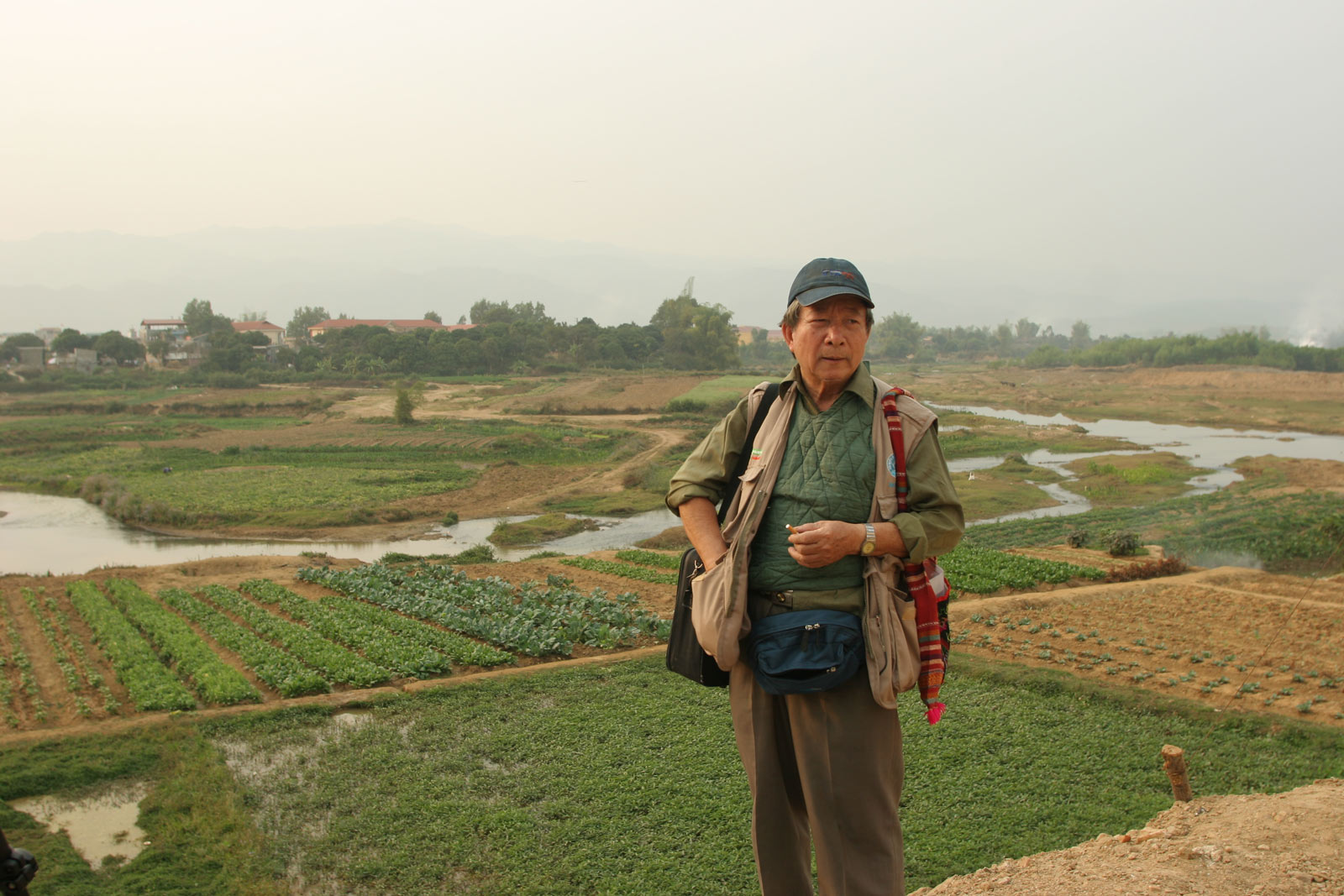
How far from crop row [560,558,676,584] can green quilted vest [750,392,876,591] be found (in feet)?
41.7

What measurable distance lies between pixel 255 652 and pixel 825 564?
412 inches

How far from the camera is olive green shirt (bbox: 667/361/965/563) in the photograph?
2.45m

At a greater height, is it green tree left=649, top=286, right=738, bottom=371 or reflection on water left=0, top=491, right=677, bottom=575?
green tree left=649, top=286, right=738, bottom=371

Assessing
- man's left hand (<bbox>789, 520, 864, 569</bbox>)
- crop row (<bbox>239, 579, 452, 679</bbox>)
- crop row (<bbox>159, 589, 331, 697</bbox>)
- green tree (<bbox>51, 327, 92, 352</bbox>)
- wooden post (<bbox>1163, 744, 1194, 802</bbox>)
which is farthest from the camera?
green tree (<bbox>51, 327, 92, 352</bbox>)

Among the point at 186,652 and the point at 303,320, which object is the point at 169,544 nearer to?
the point at 186,652

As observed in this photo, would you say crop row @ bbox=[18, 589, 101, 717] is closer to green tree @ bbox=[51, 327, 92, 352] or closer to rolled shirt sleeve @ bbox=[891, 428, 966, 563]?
rolled shirt sleeve @ bbox=[891, 428, 966, 563]

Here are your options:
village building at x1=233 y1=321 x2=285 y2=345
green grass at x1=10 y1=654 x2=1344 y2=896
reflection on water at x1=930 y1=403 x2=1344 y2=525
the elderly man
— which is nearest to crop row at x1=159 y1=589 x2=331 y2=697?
green grass at x1=10 y1=654 x2=1344 y2=896

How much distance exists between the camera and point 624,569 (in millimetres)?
16547

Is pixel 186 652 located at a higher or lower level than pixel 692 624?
lower

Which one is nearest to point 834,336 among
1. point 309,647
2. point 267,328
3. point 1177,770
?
point 1177,770

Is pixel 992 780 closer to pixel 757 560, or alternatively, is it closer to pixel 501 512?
pixel 757 560

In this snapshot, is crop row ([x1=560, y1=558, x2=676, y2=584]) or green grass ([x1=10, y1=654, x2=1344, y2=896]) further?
crop row ([x1=560, y1=558, x2=676, y2=584])

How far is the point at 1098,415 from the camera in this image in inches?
2222

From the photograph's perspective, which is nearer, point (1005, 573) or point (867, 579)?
point (867, 579)
